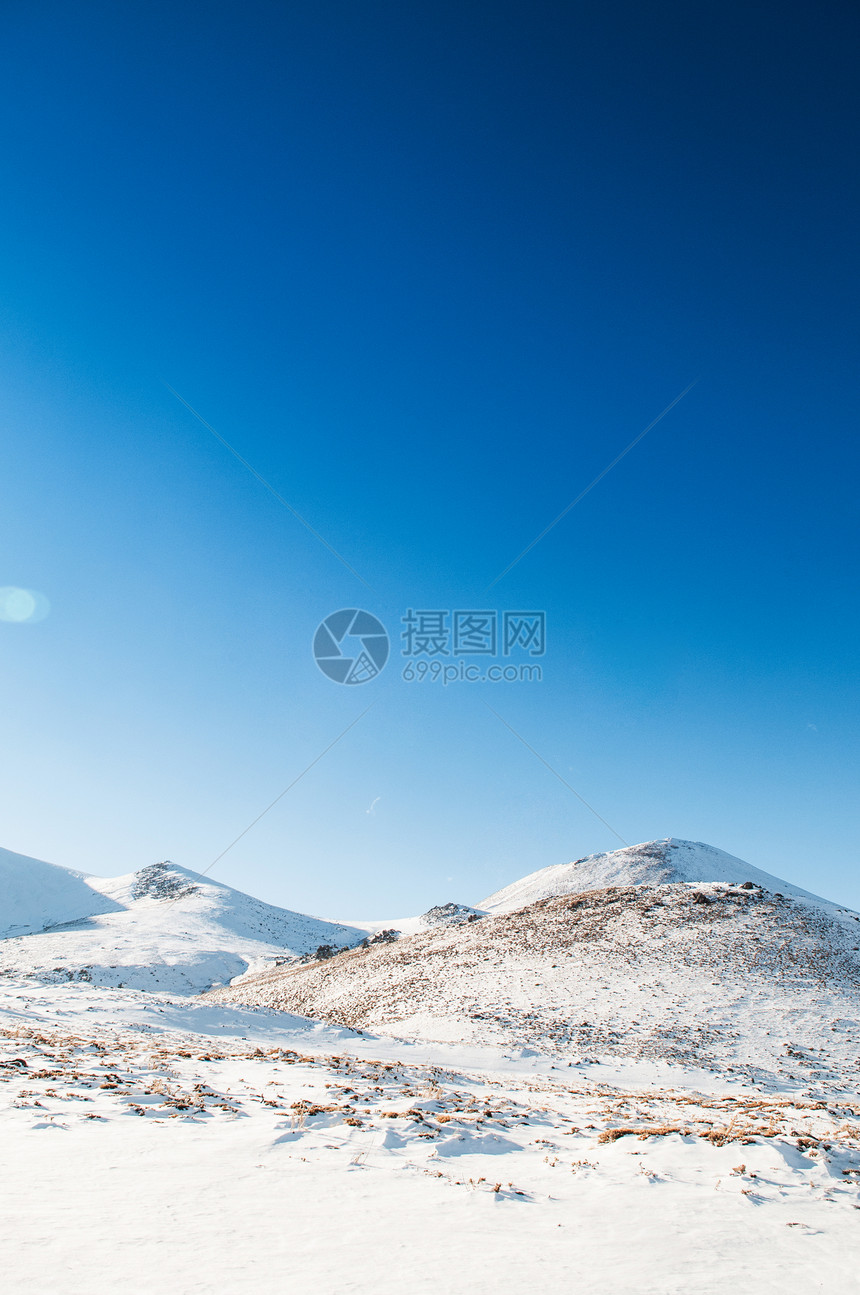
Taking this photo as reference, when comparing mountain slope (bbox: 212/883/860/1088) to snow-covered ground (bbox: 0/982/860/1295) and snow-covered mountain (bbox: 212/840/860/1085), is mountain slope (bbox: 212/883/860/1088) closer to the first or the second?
snow-covered mountain (bbox: 212/840/860/1085)

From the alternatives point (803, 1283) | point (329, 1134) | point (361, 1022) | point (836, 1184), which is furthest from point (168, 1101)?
point (361, 1022)

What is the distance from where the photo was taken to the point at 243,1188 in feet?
22.7

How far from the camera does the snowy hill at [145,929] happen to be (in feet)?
146

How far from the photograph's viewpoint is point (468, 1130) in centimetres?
1012

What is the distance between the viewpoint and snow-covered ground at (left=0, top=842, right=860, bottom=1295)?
5.50m

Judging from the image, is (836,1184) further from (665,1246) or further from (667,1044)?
(667,1044)

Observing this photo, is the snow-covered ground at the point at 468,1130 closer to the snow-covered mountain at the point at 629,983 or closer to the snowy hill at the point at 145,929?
the snow-covered mountain at the point at 629,983

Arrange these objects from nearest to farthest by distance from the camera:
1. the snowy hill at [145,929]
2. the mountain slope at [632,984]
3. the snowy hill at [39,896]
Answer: the mountain slope at [632,984] → the snowy hill at [145,929] → the snowy hill at [39,896]

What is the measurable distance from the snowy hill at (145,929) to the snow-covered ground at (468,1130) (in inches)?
679

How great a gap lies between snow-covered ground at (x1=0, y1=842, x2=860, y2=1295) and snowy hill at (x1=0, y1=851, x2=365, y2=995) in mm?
17237

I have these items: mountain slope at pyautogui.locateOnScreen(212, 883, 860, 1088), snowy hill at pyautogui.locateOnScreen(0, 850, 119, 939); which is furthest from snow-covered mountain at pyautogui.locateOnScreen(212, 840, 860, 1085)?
snowy hill at pyautogui.locateOnScreen(0, 850, 119, 939)

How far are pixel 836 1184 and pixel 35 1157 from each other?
9.96 meters

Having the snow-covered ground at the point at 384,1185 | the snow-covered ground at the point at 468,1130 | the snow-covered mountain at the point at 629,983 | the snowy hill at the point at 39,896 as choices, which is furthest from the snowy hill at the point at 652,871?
the snowy hill at the point at 39,896

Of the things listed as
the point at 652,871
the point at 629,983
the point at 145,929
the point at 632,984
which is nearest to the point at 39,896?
the point at 145,929
